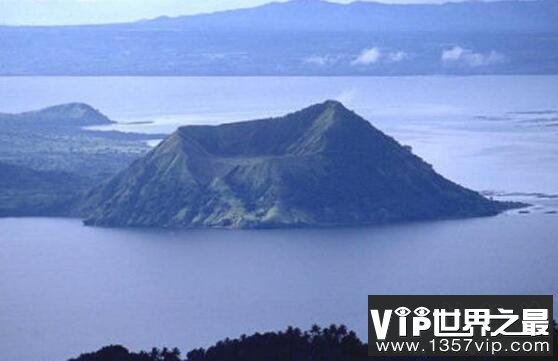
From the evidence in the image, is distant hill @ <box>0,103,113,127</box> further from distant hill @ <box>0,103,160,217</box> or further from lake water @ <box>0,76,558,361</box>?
lake water @ <box>0,76,558,361</box>

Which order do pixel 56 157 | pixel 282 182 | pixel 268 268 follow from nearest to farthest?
pixel 268 268
pixel 282 182
pixel 56 157

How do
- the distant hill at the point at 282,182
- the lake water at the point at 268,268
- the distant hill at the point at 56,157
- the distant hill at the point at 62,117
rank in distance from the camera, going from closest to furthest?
the lake water at the point at 268,268
the distant hill at the point at 282,182
the distant hill at the point at 56,157
the distant hill at the point at 62,117

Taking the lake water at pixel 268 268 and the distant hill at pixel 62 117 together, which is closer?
the lake water at pixel 268 268

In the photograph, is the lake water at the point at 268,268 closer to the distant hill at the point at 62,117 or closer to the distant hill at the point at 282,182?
the distant hill at the point at 282,182

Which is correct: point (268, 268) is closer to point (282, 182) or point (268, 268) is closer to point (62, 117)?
point (282, 182)

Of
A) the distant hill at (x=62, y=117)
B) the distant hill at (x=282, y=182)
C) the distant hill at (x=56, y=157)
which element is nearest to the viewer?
the distant hill at (x=282, y=182)

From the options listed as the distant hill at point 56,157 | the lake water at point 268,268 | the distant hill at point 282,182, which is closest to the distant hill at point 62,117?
the distant hill at point 56,157

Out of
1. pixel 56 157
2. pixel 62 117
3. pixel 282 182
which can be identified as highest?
pixel 62 117

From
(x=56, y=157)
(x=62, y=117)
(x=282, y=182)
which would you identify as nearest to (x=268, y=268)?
(x=282, y=182)

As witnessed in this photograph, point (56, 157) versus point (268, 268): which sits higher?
point (56, 157)

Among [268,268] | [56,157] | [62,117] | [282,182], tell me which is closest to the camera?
[268,268]
